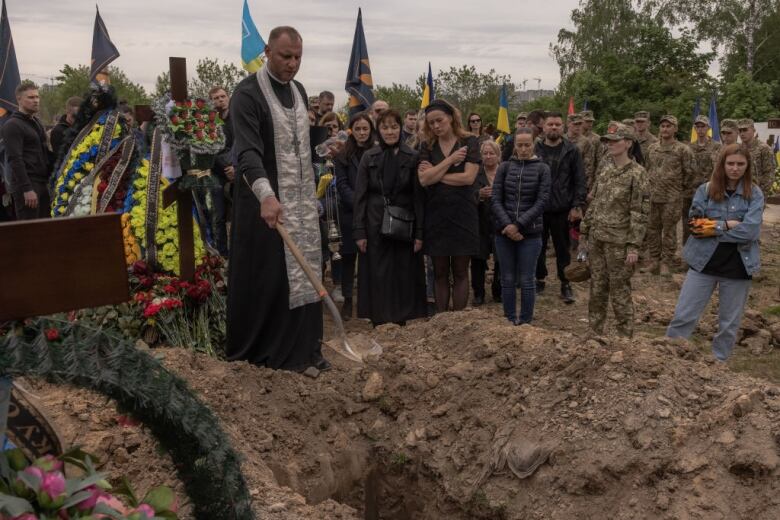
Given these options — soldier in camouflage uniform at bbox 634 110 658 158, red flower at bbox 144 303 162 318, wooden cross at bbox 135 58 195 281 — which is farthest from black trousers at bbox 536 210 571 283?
red flower at bbox 144 303 162 318

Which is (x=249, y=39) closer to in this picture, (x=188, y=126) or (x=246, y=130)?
(x=188, y=126)

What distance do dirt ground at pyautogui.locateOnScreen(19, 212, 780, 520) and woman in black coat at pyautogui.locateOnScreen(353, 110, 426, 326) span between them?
1658 mm

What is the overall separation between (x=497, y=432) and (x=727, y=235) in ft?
7.67

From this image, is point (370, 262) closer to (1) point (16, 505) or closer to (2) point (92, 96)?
(2) point (92, 96)

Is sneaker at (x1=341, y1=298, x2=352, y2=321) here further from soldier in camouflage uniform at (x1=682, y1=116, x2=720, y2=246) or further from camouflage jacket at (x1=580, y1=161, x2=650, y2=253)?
soldier in camouflage uniform at (x1=682, y1=116, x2=720, y2=246)

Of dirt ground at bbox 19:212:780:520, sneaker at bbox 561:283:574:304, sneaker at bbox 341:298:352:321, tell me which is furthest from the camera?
sneaker at bbox 561:283:574:304

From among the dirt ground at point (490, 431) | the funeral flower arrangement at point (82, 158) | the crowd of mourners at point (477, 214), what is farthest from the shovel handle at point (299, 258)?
the funeral flower arrangement at point (82, 158)

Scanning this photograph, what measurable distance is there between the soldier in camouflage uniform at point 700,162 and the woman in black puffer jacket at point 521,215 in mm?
4192

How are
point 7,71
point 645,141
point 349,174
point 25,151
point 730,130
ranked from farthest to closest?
point 645,141, point 730,130, point 7,71, point 25,151, point 349,174

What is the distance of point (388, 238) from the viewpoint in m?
6.73

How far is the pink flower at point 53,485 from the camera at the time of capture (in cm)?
168

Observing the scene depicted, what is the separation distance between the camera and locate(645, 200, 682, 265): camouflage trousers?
9859 millimetres

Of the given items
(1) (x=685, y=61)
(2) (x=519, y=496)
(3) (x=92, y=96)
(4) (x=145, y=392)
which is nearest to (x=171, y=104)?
(3) (x=92, y=96)

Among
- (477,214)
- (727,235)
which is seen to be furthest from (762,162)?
(727,235)
